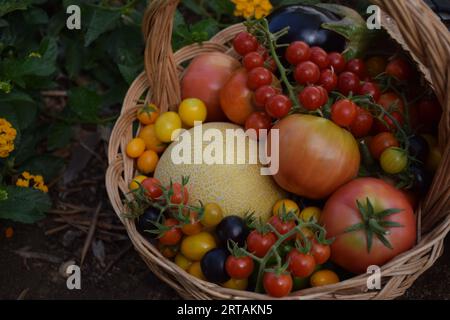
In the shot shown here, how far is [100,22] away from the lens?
210 centimetres

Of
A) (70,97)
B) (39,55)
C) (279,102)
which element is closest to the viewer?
(279,102)

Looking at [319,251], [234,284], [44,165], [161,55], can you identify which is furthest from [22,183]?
[319,251]

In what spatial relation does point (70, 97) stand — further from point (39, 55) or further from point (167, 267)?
point (167, 267)

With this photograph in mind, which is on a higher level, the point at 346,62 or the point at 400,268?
the point at 346,62

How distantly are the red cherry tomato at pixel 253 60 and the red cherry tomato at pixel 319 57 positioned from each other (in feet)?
0.50

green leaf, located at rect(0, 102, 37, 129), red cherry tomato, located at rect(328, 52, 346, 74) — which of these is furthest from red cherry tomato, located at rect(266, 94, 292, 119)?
green leaf, located at rect(0, 102, 37, 129)

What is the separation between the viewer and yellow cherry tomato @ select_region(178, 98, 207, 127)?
183 cm

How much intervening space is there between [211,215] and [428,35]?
71cm

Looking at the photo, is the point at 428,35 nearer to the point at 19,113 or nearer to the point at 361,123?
the point at 361,123

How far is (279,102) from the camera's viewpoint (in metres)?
1.62

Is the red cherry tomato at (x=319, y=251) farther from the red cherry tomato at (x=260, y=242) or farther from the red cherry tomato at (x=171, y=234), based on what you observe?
the red cherry tomato at (x=171, y=234)

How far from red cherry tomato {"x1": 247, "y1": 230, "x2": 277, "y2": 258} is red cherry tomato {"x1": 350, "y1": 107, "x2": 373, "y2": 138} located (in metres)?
0.42

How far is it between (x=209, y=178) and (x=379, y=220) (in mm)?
497
